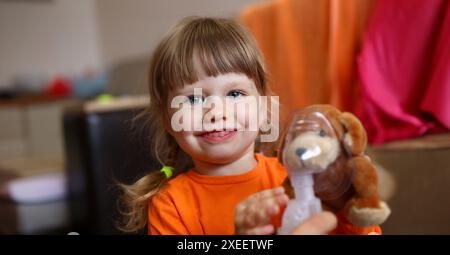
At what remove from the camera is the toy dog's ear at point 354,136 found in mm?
403

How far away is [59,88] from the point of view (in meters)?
3.07

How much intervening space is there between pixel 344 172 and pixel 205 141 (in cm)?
14

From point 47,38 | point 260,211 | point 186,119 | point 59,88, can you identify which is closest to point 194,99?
point 186,119

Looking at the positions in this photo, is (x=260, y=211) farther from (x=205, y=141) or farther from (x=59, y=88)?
(x=59, y=88)

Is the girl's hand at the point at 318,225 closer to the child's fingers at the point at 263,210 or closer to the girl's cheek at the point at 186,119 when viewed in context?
the child's fingers at the point at 263,210

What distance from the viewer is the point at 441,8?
743 mm

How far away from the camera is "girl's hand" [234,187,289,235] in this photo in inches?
15.7

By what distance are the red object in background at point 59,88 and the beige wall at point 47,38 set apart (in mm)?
153

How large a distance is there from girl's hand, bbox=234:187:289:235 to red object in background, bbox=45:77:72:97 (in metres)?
2.76

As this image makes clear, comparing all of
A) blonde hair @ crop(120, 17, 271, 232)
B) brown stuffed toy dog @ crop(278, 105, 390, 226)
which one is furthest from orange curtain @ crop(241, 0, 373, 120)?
brown stuffed toy dog @ crop(278, 105, 390, 226)

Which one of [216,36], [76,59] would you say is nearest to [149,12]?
[76,59]

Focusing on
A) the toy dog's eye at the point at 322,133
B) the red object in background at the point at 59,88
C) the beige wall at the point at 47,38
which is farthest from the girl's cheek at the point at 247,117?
the beige wall at the point at 47,38
